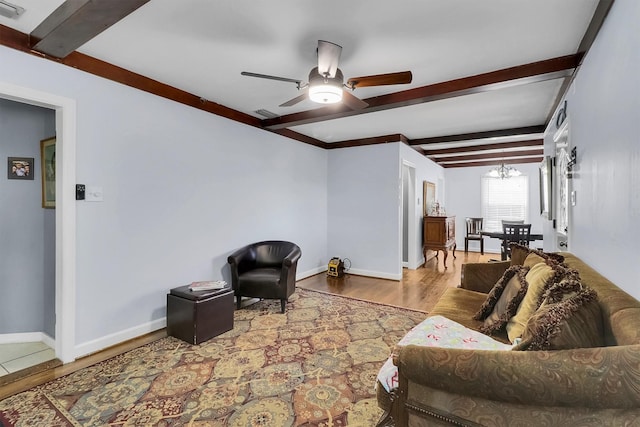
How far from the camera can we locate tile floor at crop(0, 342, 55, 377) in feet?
7.82

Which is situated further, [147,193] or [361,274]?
[361,274]

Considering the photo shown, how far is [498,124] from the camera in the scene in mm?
4566

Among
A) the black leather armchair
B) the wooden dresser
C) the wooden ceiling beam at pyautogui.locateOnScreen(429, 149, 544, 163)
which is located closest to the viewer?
the black leather armchair

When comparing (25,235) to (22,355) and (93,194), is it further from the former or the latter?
(22,355)

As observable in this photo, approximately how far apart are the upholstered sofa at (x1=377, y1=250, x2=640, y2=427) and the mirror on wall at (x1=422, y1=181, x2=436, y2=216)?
5.22 m

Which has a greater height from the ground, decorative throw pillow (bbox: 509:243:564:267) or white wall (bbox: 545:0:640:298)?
white wall (bbox: 545:0:640:298)

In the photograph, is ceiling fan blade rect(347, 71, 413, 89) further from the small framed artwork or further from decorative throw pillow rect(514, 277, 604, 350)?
the small framed artwork

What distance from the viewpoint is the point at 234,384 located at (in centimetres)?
214

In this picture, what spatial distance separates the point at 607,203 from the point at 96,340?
12.7 ft

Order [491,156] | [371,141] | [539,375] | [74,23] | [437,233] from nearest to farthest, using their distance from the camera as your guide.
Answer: [539,375]
[74,23]
[371,141]
[437,233]
[491,156]

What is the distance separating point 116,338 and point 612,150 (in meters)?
3.91

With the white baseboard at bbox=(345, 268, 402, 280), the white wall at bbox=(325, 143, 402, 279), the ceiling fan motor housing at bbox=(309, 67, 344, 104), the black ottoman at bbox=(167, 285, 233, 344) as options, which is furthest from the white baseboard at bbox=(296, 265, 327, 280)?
the ceiling fan motor housing at bbox=(309, 67, 344, 104)

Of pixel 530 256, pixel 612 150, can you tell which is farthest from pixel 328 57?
pixel 530 256

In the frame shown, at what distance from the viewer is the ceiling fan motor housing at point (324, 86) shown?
240cm
